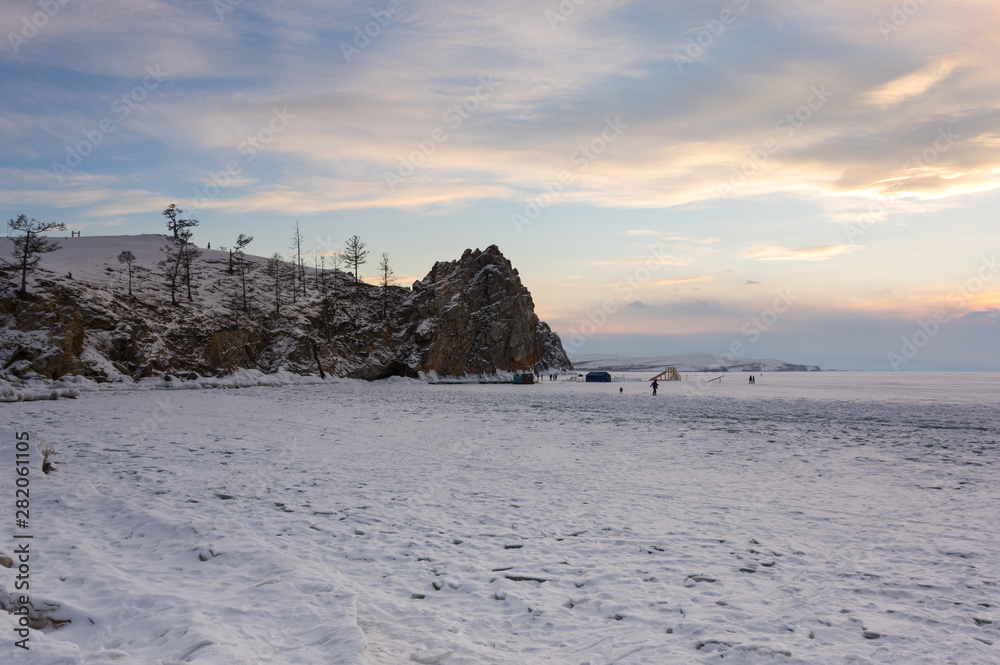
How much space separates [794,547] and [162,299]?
73.6 meters

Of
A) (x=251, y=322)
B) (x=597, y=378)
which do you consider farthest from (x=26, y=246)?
(x=597, y=378)

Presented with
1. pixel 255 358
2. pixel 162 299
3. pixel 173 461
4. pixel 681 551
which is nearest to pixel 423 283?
pixel 255 358

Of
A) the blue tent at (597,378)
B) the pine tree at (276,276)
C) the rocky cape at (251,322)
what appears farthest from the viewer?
the blue tent at (597,378)

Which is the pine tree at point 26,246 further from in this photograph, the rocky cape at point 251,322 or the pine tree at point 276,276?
the pine tree at point 276,276

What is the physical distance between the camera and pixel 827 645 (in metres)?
5.91

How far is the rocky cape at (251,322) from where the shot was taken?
49031mm

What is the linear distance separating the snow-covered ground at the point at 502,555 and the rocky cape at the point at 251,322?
40.4m

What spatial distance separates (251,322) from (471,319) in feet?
110

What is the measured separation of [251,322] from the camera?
234ft

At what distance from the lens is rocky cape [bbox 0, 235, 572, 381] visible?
49.0m

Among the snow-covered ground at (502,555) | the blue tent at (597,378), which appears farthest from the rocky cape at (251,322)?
the snow-covered ground at (502,555)

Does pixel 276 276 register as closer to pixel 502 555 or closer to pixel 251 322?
pixel 251 322

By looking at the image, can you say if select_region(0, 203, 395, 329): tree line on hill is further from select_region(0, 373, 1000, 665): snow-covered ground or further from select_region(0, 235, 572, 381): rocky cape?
select_region(0, 373, 1000, 665): snow-covered ground

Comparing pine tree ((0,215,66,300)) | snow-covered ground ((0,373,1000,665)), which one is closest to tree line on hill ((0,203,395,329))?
pine tree ((0,215,66,300))
